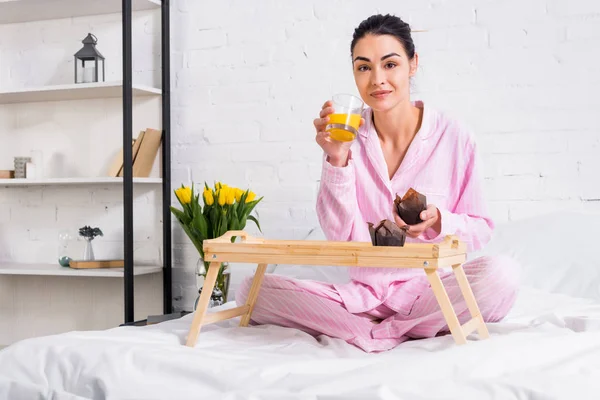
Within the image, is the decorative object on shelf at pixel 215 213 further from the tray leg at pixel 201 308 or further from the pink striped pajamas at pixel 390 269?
the tray leg at pixel 201 308

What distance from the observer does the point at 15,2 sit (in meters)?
3.13

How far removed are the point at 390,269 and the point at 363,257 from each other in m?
0.45

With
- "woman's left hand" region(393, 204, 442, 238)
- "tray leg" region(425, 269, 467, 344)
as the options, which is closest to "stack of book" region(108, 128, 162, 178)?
"woman's left hand" region(393, 204, 442, 238)

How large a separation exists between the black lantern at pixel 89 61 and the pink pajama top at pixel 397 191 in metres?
1.59

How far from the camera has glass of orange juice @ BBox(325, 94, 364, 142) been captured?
1.56 metres

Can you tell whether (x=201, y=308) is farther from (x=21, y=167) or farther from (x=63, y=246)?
(x=21, y=167)

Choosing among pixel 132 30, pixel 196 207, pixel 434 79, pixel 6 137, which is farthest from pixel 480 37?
pixel 6 137

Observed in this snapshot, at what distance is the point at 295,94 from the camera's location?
3.04 m

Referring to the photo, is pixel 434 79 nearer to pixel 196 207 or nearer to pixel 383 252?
pixel 196 207

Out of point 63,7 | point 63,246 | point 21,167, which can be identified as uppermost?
point 63,7

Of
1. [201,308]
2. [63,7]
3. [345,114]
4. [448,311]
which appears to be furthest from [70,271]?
[448,311]

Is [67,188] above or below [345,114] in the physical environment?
below

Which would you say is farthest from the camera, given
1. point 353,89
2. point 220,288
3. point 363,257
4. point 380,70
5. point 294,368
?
point 353,89

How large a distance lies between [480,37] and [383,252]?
5.30 feet
